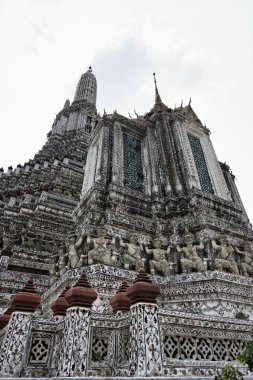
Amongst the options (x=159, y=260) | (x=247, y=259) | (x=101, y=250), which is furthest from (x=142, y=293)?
(x=247, y=259)

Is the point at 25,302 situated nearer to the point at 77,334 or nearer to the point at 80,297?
the point at 80,297

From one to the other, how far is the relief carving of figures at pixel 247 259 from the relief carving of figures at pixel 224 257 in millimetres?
542

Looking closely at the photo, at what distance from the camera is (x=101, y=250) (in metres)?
9.09

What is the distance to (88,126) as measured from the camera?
139ft

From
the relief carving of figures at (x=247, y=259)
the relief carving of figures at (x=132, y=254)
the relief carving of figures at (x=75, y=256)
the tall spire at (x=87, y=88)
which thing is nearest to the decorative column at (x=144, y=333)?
the relief carving of figures at (x=75, y=256)

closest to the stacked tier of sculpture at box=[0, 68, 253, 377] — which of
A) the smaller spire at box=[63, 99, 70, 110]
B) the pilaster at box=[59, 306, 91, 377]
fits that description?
the pilaster at box=[59, 306, 91, 377]

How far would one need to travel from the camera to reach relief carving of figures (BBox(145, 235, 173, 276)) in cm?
994

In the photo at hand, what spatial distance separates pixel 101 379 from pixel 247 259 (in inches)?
347

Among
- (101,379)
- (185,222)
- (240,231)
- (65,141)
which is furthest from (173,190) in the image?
(65,141)

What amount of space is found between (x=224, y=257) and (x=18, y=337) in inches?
299

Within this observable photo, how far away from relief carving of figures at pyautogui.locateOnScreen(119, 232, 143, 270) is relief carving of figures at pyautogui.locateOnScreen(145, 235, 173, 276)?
1.44 ft

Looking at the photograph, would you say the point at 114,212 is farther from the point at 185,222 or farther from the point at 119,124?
the point at 119,124

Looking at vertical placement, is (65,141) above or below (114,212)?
above

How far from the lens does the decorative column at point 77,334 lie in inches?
158
